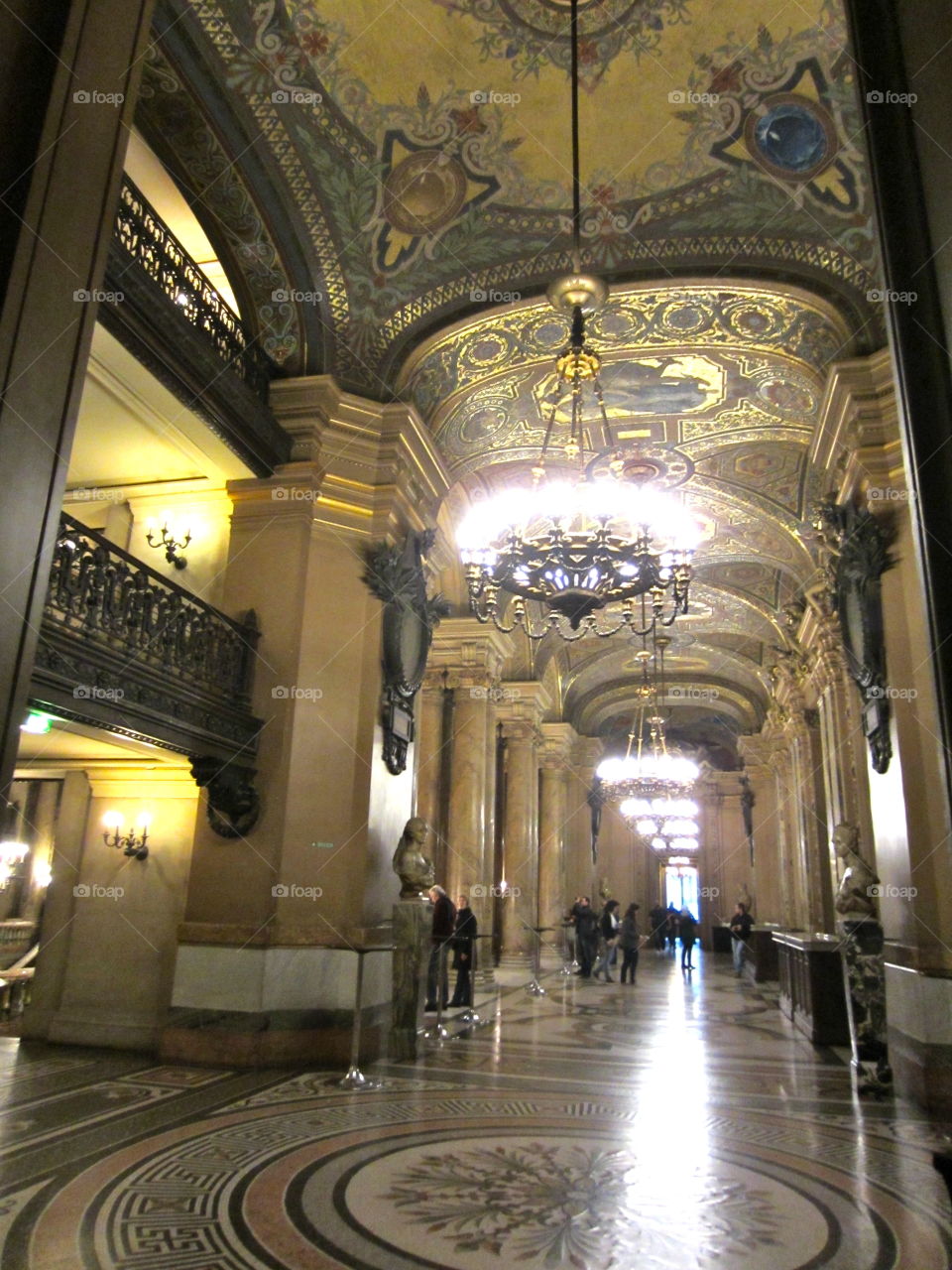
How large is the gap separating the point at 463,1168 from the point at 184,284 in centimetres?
615

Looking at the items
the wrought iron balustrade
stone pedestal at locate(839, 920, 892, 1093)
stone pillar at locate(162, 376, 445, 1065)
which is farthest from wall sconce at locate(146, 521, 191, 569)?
stone pedestal at locate(839, 920, 892, 1093)

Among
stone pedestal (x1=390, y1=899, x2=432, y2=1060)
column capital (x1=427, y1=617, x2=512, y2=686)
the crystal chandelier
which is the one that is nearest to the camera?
stone pedestal (x1=390, y1=899, x2=432, y2=1060)

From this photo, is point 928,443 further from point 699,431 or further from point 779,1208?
point 699,431

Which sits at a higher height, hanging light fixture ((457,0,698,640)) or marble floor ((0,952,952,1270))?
hanging light fixture ((457,0,698,640))

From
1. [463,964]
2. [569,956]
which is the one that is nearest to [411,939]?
[463,964]

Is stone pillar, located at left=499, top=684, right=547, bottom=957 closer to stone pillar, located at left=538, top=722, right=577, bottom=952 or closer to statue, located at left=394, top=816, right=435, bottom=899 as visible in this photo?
stone pillar, located at left=538, top=722, right=577, bottom=952

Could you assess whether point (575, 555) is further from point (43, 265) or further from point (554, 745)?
point (554, 745)

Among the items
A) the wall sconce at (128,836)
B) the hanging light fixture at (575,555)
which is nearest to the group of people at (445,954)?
the wall sconce at (128,836)

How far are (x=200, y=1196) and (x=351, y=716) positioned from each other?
4340 mm

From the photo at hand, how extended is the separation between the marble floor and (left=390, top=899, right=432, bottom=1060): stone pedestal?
10.4 inches

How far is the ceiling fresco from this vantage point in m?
6.83

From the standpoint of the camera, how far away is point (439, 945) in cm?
956

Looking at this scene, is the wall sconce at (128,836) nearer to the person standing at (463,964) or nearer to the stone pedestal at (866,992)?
the person standing at (463,964)

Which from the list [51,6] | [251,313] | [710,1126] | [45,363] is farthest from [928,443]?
[251,313]
